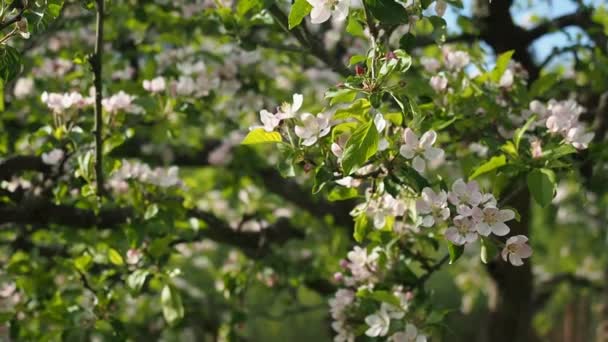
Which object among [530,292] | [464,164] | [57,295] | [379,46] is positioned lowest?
[530,292]

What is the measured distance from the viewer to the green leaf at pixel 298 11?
1855 mm

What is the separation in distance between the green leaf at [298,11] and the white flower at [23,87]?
2.10m

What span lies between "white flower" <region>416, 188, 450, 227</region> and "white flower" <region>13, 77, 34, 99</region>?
2.30 meters

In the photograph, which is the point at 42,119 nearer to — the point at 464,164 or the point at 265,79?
the point at 265,79

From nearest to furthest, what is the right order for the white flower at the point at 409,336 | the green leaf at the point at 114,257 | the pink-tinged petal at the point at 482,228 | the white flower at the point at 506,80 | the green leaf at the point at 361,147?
the green leaf at the point at 361,147
the pink-tinged petal at the point at 482,228
the white flower at the point at 409,336
the white flower at the point at 506,80
the green leaf at the point at 114,257

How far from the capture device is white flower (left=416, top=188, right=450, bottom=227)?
190 cm

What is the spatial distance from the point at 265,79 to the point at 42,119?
105 cm

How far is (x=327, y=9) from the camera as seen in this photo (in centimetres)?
177

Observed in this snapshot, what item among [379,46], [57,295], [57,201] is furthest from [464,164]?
[57,295]

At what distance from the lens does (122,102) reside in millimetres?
2643

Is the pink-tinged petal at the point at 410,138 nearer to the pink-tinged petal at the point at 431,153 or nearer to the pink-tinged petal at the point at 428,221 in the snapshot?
the pink-tinged petal at the point at 431,153

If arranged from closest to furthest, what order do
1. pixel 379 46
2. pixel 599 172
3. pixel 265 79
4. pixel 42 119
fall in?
pixel 379 46
pixel 599 172
pixel 42 119
pixel 265 79

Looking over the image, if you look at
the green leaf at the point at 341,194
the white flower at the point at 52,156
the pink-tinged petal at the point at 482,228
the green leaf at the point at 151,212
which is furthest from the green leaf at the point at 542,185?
the white flower at the point at 52,156

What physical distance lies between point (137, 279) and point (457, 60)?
1.33m
